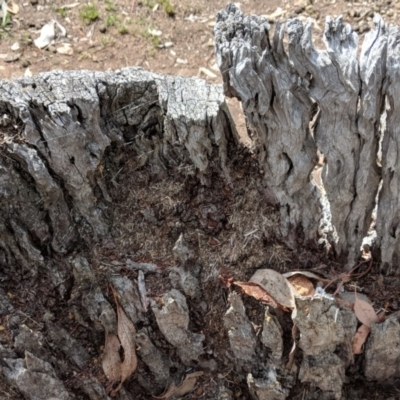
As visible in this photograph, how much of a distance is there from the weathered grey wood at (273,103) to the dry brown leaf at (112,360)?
4.08 feet

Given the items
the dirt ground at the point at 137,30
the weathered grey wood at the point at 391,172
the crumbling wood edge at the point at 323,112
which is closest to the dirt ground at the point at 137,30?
the dirt ground at the point at 137,30

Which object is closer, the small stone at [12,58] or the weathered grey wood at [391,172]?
the weathered grey wood at [391,172]

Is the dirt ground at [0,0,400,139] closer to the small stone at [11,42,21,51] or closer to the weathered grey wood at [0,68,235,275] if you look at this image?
the small stone at [11,42,21,51]

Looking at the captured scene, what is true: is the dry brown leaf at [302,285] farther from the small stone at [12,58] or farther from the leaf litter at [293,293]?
the small stone at [12,58]

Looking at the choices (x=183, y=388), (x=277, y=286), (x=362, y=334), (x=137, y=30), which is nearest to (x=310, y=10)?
(x=137, y=30)

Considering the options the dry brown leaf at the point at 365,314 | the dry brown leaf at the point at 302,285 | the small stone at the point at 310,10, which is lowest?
the dry brown leaf at the point at 365,314

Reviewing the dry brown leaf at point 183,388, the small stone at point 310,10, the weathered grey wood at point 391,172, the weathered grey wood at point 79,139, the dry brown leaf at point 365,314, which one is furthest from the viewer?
the small stone at point 310,10

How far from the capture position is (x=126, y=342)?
356cm

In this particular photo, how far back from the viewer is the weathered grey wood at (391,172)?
9.21 ft

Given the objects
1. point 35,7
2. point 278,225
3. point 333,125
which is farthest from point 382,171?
point 35,7

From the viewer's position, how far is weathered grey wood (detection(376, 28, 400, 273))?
111 inches

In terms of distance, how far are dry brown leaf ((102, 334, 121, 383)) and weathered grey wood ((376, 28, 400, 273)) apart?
1.66 meters

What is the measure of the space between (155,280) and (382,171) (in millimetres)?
1453

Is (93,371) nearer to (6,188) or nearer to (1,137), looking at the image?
(6,188)
